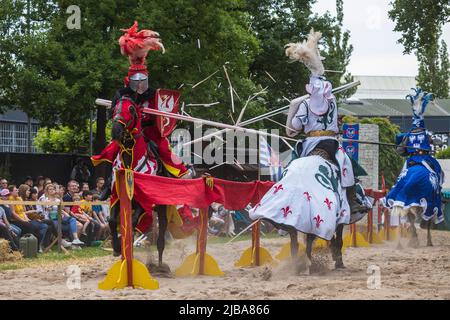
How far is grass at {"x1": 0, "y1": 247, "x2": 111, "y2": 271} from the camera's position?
13.5m

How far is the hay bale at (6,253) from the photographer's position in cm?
1421

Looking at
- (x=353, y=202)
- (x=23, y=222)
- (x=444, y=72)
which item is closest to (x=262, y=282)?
→ (x=353, y=202)

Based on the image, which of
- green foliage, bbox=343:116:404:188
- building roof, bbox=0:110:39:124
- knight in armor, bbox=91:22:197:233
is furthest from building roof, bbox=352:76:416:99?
knight in armor, bbox=91:22:197:233

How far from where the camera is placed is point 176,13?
25516 millimetres

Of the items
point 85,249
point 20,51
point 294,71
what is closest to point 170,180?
point 85,249

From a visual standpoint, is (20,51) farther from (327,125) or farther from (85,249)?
(327,125)

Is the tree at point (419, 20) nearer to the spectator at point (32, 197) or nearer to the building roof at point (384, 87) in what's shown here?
the spectator at point (32, 197)

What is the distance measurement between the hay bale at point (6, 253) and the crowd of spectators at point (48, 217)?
0.61 metres

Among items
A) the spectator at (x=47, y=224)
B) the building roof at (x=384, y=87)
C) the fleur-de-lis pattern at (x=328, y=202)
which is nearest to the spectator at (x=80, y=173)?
the spectator at (x=47, y=224)

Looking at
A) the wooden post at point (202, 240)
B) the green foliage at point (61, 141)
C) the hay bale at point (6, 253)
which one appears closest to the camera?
the wooden post at point (202, 240)

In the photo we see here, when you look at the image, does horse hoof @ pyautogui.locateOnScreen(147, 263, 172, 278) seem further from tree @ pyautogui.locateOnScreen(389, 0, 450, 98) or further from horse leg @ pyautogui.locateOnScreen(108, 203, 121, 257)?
tree @ pyautogui.locateOnScreen(389, 0, 450, 98)

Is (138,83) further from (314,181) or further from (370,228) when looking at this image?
(370,228)

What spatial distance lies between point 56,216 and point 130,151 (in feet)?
19.7

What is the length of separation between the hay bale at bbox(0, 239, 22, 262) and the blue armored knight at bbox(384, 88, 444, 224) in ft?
22.6
